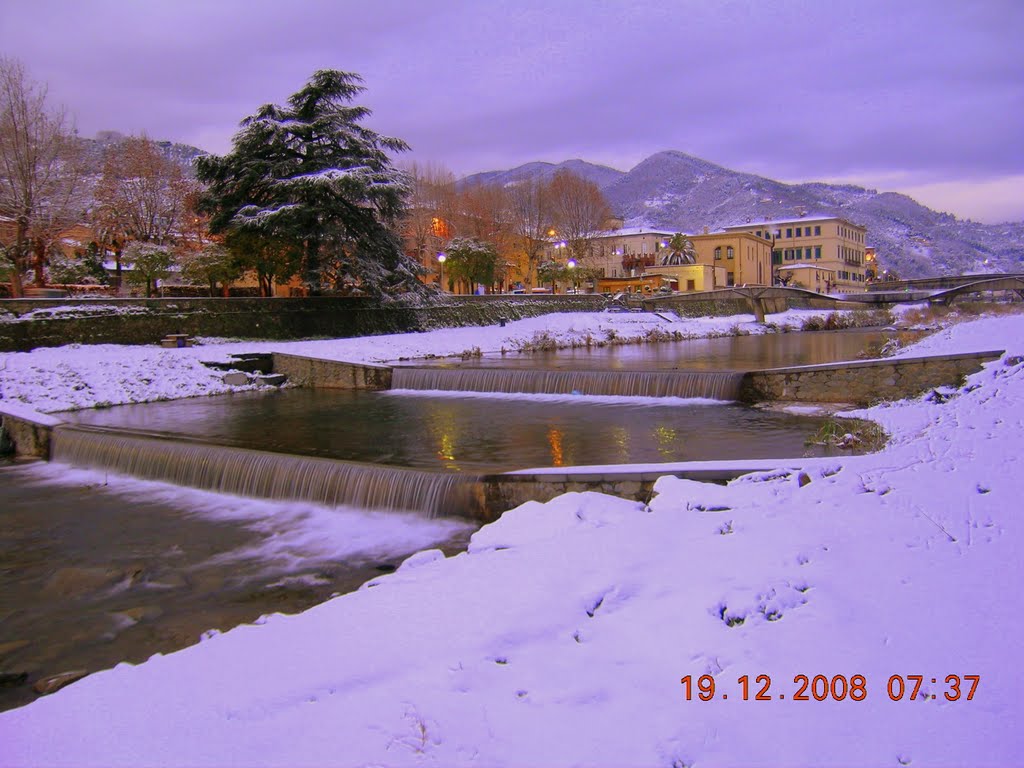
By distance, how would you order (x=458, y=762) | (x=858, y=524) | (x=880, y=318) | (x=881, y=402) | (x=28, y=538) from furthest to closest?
(x=880, y=318)
(x=881, y=402)
(x=28, y=538)
(x=858, y=524)
(x=458, y=762)

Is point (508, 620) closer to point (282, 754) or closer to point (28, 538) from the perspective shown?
point (282, 754)

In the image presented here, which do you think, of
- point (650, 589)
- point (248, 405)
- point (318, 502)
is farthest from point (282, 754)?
point (248, 405)

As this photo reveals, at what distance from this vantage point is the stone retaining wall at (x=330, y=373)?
877 inches

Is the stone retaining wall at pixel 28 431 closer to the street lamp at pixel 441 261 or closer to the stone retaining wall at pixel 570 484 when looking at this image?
the stone retaining wall at pixel 570 484

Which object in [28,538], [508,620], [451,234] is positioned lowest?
[28,538]

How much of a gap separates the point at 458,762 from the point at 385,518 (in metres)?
6.35

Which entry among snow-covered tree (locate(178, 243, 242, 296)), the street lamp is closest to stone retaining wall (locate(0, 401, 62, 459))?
snow-covered tree (locate(178, 243, 242, 296))

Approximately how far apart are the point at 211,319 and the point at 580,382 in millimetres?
14824

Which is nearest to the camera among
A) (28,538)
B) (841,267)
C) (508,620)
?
(508,620)

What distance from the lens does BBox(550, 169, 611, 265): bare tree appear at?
63562 millimetres

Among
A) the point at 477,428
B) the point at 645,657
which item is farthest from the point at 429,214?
the point at 645,657

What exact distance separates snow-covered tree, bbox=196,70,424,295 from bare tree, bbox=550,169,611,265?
3241cm

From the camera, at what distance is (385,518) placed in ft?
30.7

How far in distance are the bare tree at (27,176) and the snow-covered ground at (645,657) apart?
28.4m
